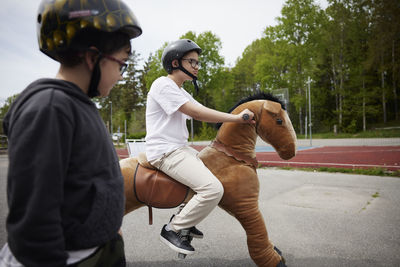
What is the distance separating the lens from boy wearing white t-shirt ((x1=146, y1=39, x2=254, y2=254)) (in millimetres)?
2072

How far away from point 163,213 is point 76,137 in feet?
13.1

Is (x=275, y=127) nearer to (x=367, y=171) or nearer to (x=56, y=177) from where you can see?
(x=56, y=177)

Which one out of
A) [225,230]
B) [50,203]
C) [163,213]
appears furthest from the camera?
[163,213]

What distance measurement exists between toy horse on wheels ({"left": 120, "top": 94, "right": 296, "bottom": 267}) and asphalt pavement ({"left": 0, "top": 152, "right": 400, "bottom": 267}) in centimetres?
76

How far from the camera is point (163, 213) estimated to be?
184 inches

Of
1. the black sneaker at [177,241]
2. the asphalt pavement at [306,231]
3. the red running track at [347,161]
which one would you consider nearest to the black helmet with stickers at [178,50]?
the black sneaker at [177,241]

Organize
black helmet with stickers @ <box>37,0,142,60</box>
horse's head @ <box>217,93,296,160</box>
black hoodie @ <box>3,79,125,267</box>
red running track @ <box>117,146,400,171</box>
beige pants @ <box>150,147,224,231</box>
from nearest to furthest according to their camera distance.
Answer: black hoodie @ <box>3,79,125,267</box>, black helmet with stickers @ <box>37,0,142,60</box>, beige pants @ <box>150,147,224,231</box>, horse's head @ <box>217,93,296,160</box>, red running track @ <box>117,146,400,171</box>

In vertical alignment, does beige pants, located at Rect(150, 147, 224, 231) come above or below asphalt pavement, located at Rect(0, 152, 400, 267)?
above

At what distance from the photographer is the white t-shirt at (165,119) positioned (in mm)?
2107

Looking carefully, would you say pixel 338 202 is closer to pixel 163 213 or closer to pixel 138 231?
pixel 163 213

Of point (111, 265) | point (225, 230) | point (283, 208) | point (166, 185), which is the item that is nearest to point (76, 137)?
point (111, 265)

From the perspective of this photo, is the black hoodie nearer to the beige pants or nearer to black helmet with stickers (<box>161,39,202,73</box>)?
the beige pants

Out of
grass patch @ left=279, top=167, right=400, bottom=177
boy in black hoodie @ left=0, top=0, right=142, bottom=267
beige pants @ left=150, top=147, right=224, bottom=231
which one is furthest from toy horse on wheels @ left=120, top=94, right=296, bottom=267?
grass patch @ left=279, top=167, right=400, bottom=177

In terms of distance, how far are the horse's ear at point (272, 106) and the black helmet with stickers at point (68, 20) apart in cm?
155
